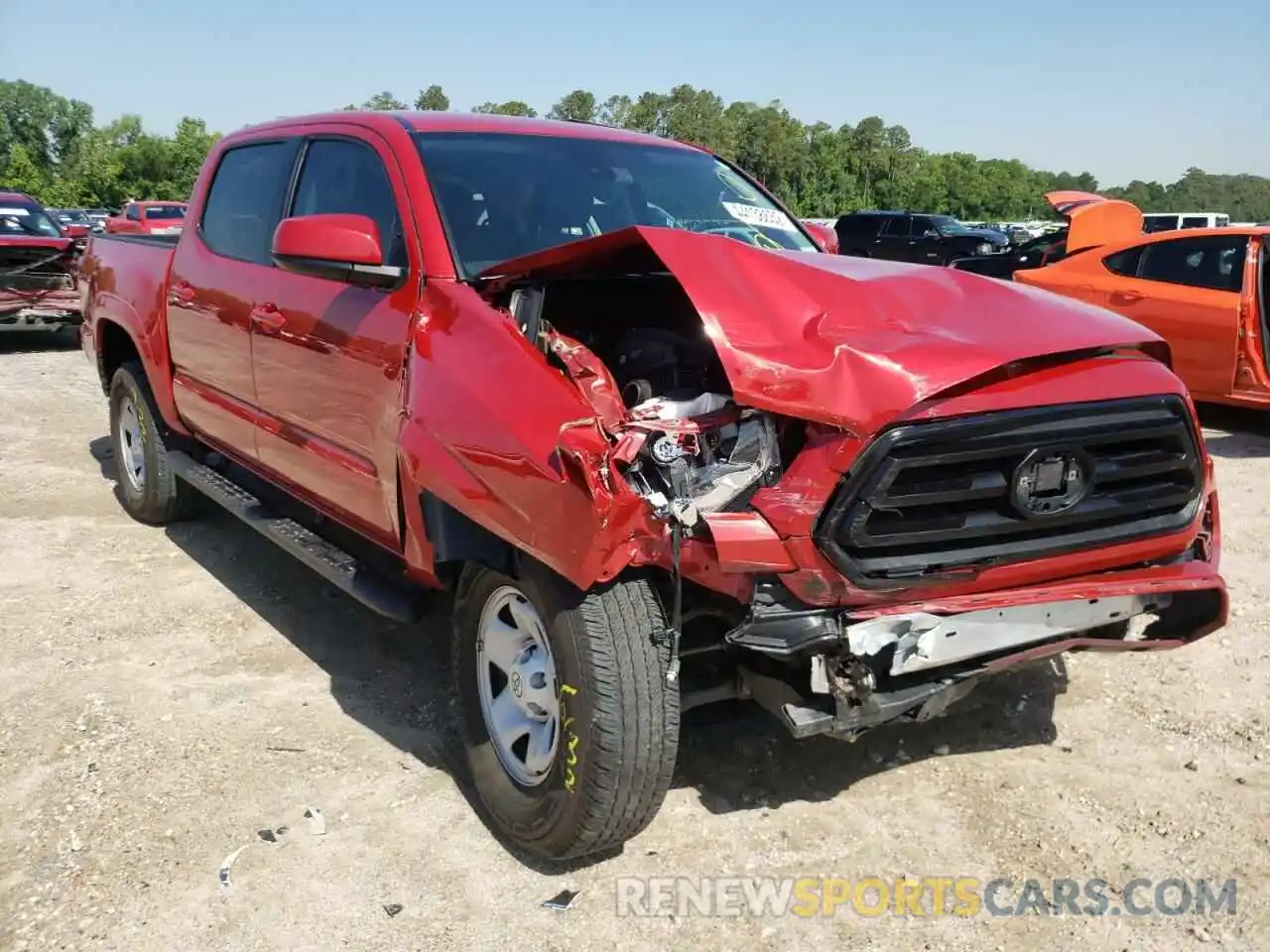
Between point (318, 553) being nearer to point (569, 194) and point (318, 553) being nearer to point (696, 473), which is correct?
point (569, 194)

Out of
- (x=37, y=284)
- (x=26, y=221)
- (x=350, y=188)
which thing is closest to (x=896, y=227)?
(x=26, y=221)

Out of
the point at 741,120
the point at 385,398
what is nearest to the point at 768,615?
the point at 385,398

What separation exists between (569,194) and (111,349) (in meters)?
3.56

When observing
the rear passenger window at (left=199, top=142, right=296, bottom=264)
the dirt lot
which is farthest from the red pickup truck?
the rear passenger window at (left=199, top=142, right=296, bottom=264)

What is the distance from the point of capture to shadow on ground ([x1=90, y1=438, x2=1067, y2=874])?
3.20 meters

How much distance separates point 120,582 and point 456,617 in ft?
8.54

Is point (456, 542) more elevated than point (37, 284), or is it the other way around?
point (37, 284)

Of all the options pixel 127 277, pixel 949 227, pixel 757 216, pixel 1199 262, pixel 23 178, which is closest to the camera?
pixel 757 216

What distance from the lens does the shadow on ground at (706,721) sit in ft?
10.5

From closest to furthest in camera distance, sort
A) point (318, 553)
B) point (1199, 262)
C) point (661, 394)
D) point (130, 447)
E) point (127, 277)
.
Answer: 1. point (661, 394)
2. point (318, 553)
3. point (127, 277)
4. point (130, 447)
5. point (1199, 262)

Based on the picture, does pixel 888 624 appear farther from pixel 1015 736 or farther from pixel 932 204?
pixel 932 204

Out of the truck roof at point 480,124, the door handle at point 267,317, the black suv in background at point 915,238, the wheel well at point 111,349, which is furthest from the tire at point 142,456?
the black suv in background at point 915,238

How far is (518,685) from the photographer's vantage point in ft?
9.51

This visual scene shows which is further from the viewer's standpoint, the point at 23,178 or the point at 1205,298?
the point at 23,178
